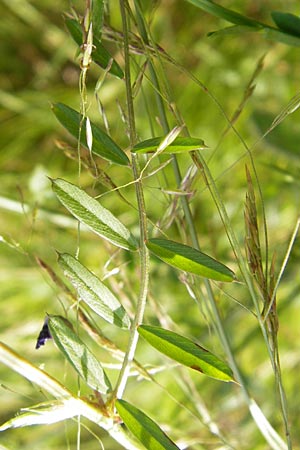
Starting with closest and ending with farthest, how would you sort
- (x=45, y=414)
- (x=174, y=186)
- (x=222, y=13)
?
(x=45, y=414) < (x=222, y=13) < (x=174, y=186)

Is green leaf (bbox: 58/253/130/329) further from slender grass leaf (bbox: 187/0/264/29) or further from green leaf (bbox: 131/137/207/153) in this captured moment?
slender grass leaf (bbox: 187/0/264/29)

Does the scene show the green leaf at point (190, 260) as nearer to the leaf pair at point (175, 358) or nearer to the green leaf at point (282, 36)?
the leaf pair at point (175, 358)

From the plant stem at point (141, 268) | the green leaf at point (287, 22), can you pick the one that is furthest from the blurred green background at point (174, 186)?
the plant stem at point (141, 268)

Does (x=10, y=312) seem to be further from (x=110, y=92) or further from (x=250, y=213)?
(x=250, y=213)

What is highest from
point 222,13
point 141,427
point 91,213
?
point 222,13

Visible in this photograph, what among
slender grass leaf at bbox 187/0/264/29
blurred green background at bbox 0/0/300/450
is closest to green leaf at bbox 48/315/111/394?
slender grass leaf at bbox 187/0/264/29

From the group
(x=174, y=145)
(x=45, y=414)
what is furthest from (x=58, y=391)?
(x=174, y=145)

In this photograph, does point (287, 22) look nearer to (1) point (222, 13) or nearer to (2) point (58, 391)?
(1) point (222, 13)
